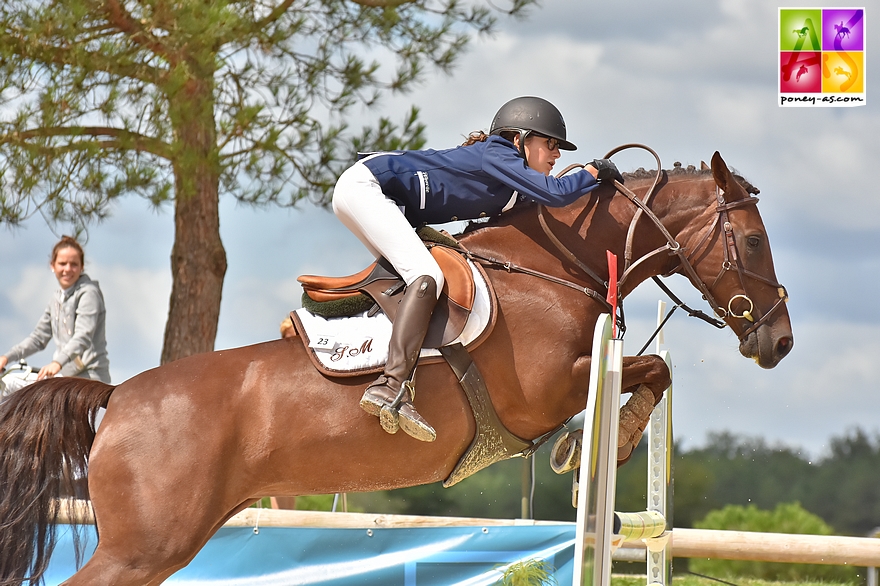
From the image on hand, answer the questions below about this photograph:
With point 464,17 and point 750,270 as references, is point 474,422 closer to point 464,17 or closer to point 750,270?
point 750,270

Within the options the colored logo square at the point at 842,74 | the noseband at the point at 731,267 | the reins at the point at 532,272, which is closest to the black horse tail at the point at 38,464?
the reins at the point at 532,272

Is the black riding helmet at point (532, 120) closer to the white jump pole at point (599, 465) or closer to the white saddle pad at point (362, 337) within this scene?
the white saddle pad at point (362, 337)

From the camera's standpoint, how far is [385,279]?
291cm

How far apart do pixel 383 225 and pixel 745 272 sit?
49.7 inches

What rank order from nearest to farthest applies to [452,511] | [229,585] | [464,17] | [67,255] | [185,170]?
[229,585] → [67,255] → [185,170] → [464,17] → [452,511]

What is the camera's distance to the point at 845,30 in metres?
5.49

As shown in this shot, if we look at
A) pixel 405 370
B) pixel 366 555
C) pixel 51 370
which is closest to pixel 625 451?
pixel 405 370

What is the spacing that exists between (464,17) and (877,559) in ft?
15.0

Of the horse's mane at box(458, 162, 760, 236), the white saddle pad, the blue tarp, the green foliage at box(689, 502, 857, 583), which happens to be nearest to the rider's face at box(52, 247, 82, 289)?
the blue tarp

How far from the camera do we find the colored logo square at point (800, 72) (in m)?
5.35

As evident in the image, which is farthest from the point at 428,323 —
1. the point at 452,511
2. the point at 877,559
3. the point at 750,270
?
the point at 452,511

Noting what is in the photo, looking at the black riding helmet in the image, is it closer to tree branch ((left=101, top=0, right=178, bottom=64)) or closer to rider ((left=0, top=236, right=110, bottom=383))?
rider ((left=0, top=236, right=110, bottom=383))

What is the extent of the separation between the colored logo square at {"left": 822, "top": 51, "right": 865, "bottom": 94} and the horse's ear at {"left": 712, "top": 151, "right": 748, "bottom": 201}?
297cm

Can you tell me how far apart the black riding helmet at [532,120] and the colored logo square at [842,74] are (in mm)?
3222
